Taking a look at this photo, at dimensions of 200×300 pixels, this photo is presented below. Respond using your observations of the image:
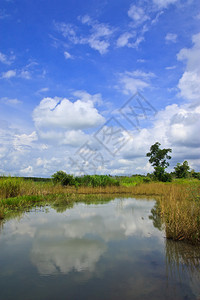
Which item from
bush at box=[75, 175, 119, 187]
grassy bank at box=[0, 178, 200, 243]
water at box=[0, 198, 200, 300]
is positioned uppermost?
bush at box=[75, 175, 119, 187]

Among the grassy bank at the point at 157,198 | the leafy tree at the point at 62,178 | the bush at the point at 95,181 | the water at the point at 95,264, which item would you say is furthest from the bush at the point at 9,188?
the bush at the point at 95,181

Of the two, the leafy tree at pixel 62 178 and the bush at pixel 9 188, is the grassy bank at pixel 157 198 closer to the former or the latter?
the bush at pixel 9 188

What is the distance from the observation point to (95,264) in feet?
9.62

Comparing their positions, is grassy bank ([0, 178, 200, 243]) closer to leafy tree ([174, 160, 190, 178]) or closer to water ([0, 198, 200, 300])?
water ([0, 198, 200, 300])

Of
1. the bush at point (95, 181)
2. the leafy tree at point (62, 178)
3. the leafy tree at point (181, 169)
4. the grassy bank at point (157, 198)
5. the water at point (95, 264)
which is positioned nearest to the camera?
the water at point (95, 264)

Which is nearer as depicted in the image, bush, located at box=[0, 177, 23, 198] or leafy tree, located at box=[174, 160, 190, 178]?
bush, located at box=[0, 177, 23, 198]

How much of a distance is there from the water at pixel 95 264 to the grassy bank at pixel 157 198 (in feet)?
1.08

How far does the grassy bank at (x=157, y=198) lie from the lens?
160 inches

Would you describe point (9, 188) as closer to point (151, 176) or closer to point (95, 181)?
point (95, 181)

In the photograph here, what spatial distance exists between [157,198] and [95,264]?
359 inches

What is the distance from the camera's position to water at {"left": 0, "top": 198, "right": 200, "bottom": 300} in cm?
228

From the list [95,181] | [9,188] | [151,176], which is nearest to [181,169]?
[151,176]

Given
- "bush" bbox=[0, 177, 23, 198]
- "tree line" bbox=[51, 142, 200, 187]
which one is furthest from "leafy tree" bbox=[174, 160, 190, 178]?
"bush" bbox=[0, 177, 23, 198]

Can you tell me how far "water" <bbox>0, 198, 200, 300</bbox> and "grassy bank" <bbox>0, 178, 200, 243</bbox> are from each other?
329mm
